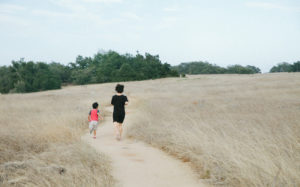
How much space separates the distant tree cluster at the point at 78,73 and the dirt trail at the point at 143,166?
57667 millimetres

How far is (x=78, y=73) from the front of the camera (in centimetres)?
7600

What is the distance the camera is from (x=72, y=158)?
192 inches

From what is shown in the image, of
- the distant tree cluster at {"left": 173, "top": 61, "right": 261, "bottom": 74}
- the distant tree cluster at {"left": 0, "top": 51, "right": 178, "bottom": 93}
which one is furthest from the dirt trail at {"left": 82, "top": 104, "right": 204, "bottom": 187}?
the distant tree cluster at {"left": 173, "top": 61, "right": 261, "bottom": 74}

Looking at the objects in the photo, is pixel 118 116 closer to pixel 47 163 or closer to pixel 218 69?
pixel 47 163

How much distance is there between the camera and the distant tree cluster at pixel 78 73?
62203 millimetres

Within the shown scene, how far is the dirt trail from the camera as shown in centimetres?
437

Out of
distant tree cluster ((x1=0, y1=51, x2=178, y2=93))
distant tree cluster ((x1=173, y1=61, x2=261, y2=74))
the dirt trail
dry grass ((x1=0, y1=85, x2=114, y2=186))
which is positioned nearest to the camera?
dry grass ((x1=0, y1=85, x2=114, y2=186))

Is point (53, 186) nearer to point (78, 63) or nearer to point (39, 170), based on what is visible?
point (39, 170)

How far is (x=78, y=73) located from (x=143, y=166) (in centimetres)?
7469

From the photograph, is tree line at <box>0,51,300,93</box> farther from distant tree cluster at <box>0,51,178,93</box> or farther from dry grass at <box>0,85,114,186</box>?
dry grass at <box>0,85,114,186</box>

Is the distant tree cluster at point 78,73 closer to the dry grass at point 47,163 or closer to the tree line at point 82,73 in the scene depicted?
the tree line at point 82,73

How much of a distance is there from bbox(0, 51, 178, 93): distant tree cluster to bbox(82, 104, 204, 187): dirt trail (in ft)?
189

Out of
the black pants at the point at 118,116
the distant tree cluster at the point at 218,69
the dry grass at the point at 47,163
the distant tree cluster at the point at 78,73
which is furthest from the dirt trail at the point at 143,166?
the distant tree cluster at the point at 218,69

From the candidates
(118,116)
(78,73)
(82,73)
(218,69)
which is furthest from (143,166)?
(218,69)
